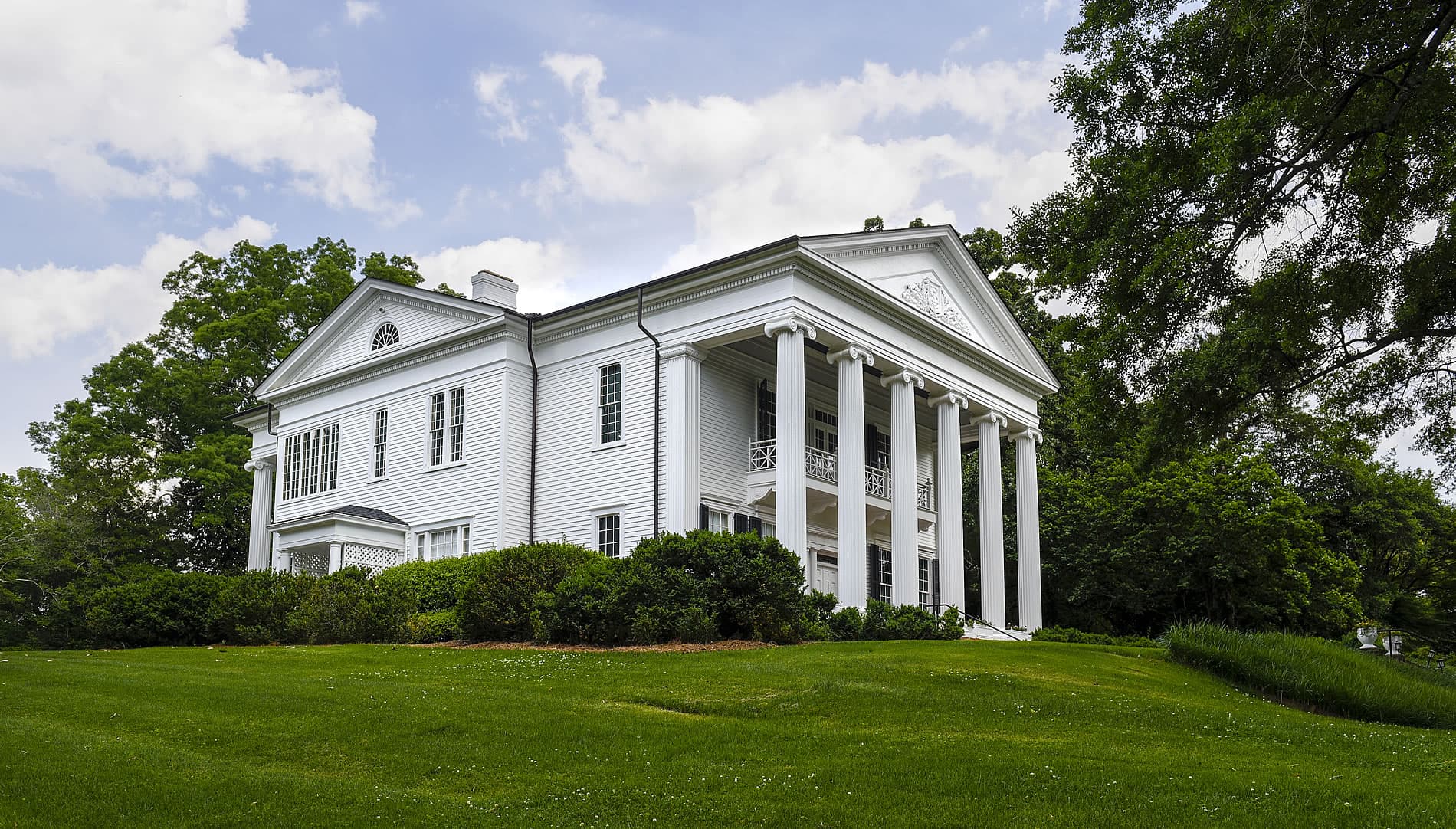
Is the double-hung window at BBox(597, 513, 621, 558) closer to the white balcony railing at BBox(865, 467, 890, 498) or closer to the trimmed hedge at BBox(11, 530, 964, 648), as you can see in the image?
the trimmed hedge at BBox(11, 530, 964, 648)

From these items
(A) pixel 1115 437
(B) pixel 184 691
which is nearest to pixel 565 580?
(B) pixel 184 691

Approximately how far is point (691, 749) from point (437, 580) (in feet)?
51.0

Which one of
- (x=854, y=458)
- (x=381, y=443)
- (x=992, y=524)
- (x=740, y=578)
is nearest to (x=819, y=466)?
(x=854, y=458)

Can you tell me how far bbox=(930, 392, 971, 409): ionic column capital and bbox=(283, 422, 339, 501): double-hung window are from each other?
15778 millimetres

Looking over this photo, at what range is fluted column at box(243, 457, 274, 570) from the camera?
114ft

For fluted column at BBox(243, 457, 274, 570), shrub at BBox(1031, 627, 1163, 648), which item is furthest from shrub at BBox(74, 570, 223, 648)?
shrub at BBox(1031, 627, 1163, 648)

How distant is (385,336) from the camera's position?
31.0m

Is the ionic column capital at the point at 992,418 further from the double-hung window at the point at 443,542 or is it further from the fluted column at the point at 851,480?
the double-hung window at the point at 443,542

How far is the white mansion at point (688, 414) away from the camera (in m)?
24.7

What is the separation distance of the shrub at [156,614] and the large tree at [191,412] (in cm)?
1698

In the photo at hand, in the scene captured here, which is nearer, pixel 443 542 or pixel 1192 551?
pixel 443 542

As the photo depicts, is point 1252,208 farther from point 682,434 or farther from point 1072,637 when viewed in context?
point 1072,637

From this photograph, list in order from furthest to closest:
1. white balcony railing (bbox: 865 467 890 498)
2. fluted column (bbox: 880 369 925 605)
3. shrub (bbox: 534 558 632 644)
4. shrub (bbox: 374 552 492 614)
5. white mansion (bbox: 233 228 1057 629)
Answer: white balcony railing (bbox: 865 467 890 498) < fluted column (bbox: 880 369 925 605) < white mansion (bbox: 233 228 1057 629) < shrub (bbox: 374 552 492 614) < shrub (bbox: 534 558 632 644)

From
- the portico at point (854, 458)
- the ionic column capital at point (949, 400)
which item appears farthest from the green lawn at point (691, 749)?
the ionic column capital at point (949, 400)
